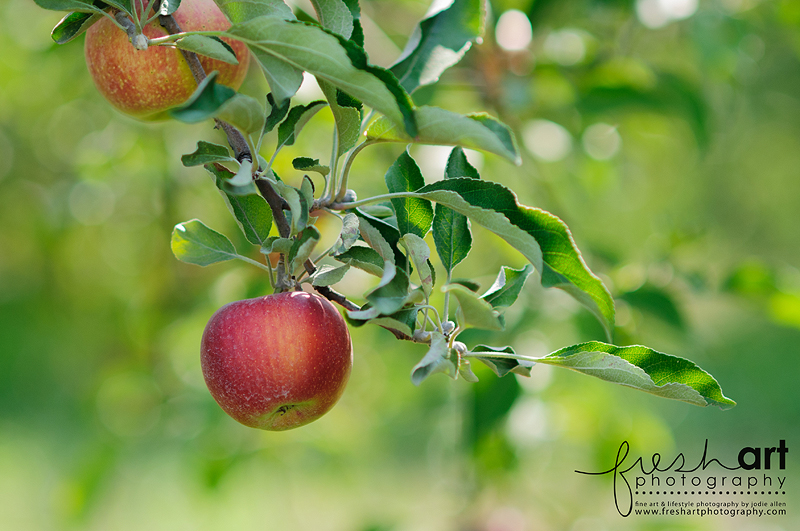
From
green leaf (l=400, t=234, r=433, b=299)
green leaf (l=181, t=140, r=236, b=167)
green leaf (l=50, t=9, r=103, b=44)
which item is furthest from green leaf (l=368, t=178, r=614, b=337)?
green leaf (l=50, t=9, r=103, b=44)

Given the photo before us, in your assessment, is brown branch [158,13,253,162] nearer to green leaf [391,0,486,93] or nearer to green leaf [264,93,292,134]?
green leaf [264,93,292,134]

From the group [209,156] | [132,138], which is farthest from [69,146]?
Result: [209,156]

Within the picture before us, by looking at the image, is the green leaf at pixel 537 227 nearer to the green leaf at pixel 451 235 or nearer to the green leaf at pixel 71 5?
the green leaf at pixel 451 235

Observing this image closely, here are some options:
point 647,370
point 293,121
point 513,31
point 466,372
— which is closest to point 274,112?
point 293,121

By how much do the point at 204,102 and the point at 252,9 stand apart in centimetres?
15

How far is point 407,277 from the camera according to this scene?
19.2 inches

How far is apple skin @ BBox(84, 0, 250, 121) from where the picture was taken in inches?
22.6

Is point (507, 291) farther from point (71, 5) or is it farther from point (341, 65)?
point (71, 5)

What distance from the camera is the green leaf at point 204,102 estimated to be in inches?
14.6

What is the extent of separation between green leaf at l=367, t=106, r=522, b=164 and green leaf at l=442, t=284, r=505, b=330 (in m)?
0.10

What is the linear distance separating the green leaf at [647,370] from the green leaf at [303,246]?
0.69 ft

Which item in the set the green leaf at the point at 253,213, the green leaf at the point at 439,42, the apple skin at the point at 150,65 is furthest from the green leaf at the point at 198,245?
the green leaf at the point at 439,42

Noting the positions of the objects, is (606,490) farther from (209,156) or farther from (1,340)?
(1,340)

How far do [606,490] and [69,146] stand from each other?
210 centimetres
